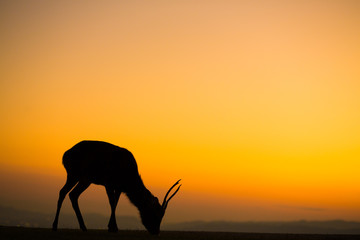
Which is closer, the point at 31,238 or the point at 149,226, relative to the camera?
the point at 31,238

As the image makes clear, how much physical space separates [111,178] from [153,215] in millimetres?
2290

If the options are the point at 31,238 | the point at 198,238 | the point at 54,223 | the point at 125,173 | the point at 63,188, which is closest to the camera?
the point at 31,238

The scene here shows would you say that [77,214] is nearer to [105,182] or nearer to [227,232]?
[105,182]

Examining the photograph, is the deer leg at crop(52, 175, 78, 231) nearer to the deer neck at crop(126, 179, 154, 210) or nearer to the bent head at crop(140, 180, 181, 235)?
the deer neck at crop(126, 179, 154, 210)

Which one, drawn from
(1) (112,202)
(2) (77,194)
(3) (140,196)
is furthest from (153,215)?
(2) (77,194)

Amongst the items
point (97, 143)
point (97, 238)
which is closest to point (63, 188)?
point (97, 143)

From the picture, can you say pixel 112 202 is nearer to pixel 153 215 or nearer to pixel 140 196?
pixel 140 196

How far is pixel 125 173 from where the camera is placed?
2002 centimetres

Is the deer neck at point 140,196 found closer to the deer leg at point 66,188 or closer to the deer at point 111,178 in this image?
the deer at point 111,178

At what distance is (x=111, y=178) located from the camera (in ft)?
65.2

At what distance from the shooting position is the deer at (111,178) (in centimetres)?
1908

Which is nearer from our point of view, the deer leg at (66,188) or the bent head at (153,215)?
the deer leg at (66,188)

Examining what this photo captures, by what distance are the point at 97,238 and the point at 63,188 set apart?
4.84 meters

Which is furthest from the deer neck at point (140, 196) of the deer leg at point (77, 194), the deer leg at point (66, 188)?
the deer leg at point (66, 188)
